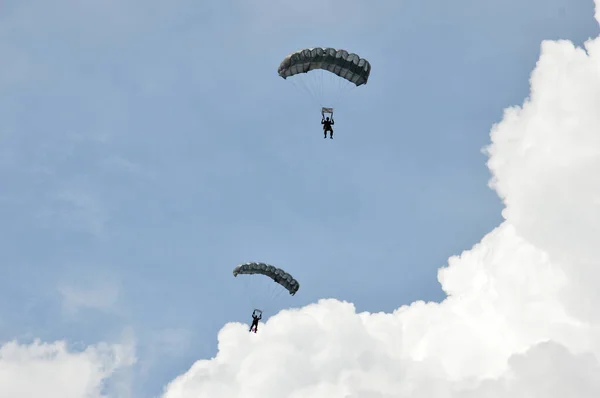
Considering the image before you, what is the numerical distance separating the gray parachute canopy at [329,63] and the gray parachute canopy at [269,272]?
66.5ft

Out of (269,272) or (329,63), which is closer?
(329,63)

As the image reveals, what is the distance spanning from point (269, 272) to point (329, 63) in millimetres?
22804

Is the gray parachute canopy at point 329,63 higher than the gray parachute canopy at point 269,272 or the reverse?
higher

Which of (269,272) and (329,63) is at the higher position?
(329,63)

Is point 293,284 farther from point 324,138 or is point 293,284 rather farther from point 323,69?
point 323,69

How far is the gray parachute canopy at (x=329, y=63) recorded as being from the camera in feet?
208

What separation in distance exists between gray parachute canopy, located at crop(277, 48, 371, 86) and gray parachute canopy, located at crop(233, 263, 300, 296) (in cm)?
2028

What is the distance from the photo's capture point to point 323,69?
6444cm

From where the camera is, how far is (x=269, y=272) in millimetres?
75125

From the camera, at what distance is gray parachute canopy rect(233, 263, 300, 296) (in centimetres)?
7506

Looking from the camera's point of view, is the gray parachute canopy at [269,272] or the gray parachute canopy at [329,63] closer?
the gray parachute canopy at [329,63]

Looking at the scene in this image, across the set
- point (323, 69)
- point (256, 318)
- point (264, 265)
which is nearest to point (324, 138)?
point (323, 69)

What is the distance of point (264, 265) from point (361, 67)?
22782 millimetres

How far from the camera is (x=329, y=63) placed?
63750 millimetres
